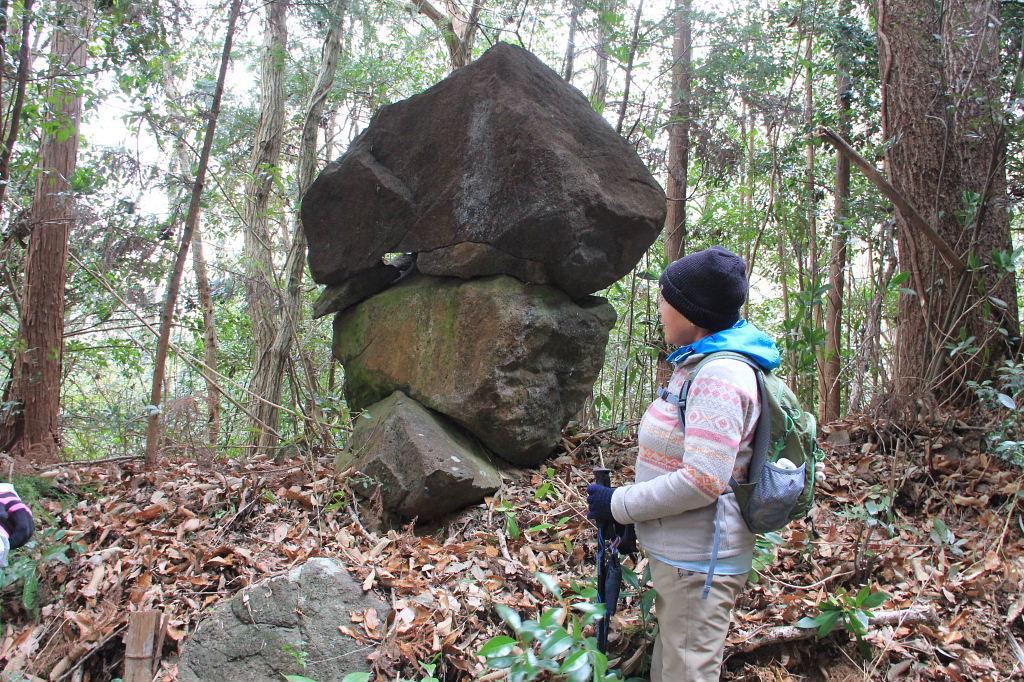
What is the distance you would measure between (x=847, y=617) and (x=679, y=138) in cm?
543

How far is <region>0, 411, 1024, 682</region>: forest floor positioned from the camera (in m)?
2.86

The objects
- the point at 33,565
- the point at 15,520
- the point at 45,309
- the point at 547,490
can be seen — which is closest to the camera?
the point at 15,520

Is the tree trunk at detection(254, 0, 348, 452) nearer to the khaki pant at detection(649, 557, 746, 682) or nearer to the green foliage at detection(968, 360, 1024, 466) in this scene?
the khaki pant at detection(649, 557, 746, 682)

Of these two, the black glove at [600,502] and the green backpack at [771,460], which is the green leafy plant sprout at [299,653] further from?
the green backpack at [771,460]

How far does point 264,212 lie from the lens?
6.34 meters

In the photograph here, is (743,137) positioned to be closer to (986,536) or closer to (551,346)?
(551,346)

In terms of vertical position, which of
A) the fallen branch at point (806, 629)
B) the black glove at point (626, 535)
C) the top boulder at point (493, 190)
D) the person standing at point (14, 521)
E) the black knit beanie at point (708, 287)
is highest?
the top boulder at point (493, 190)

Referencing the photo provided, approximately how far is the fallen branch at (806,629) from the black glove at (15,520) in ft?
9.07

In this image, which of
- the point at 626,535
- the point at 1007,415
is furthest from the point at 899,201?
the point at 626,535

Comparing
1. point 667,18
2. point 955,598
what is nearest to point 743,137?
point 667,18

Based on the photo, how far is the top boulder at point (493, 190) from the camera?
4.28 metres

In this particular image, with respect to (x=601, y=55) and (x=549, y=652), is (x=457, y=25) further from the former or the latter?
(x=549, y=652)

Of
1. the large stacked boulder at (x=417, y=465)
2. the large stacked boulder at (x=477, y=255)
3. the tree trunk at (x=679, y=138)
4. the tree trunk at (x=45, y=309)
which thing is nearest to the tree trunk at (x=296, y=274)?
the large stacked boulder at (x=477, y=255)

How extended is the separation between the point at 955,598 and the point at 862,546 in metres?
0.42
